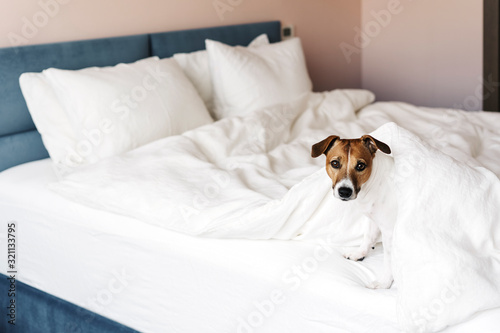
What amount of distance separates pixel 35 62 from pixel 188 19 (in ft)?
3.38

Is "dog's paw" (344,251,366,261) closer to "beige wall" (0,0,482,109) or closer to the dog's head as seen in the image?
the dog's head

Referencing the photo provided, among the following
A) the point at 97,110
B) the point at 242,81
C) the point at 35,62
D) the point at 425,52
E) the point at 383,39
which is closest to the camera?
the point at 97,110

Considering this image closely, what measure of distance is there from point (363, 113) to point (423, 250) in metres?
1.72

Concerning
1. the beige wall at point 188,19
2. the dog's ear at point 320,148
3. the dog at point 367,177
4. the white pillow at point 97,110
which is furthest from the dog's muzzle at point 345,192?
the beige wall at point 188,19

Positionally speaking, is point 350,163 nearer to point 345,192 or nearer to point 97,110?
point 345,192

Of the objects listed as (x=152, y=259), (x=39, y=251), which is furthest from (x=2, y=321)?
(x=152, y=259)

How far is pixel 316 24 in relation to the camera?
410cm

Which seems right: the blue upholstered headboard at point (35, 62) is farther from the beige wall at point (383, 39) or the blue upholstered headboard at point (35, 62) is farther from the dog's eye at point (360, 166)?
the dog's eye at point (360, 166)

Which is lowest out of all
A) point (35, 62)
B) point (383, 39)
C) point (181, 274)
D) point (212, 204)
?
point (181, 274)

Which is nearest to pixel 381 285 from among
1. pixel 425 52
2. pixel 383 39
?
pixel 425 52

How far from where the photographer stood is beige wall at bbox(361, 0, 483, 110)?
4051 mm

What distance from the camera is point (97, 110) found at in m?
2.22

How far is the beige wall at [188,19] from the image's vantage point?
2.42 metres

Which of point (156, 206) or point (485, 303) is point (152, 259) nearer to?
point (156, 206)
